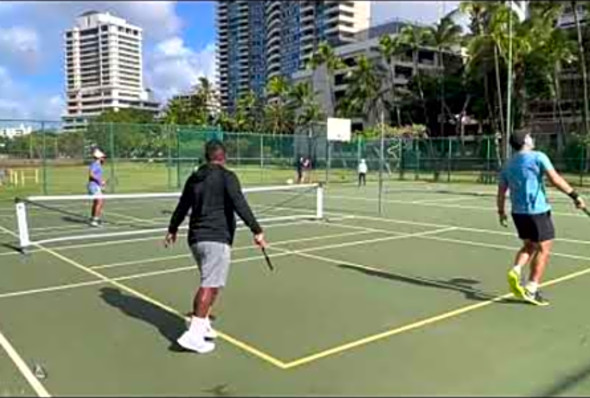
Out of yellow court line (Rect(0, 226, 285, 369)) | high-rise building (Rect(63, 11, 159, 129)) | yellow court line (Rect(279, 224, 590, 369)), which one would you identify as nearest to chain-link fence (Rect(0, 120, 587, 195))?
high-rise building (Rect(63, 11, 159, 129))

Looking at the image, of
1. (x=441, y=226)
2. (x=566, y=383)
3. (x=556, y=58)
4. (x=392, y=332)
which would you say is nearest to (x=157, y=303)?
(x=392, y=332)

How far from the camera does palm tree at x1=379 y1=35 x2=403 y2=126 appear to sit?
72375 mm

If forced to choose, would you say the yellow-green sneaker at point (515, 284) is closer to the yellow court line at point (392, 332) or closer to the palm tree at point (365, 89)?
the yellow court line at point (392, 332)

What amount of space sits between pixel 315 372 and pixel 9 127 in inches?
959

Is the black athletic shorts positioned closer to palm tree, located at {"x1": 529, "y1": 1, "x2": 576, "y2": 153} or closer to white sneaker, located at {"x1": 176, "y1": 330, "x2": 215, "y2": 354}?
white sneaker, located at {"x1": 176, "y1": 330, "x2": 215, "y2": 354}

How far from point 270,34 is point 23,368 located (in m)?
27.8

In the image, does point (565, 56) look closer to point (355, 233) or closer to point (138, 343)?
point (355, 233)

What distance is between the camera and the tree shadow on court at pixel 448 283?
787 centimetres

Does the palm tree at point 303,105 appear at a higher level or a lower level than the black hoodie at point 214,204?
higher

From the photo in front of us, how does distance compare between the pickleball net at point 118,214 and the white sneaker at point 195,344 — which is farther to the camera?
the pickleball net at point 118,214

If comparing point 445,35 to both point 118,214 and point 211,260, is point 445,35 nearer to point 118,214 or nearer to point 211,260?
point 118,214

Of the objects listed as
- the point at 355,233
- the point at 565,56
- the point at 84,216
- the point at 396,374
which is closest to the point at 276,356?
the point at 396,374

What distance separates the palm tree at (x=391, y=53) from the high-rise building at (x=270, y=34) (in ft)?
45.3

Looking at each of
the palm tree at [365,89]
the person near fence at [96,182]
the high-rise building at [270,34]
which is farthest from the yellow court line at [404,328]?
the palm tree at [365,89]
